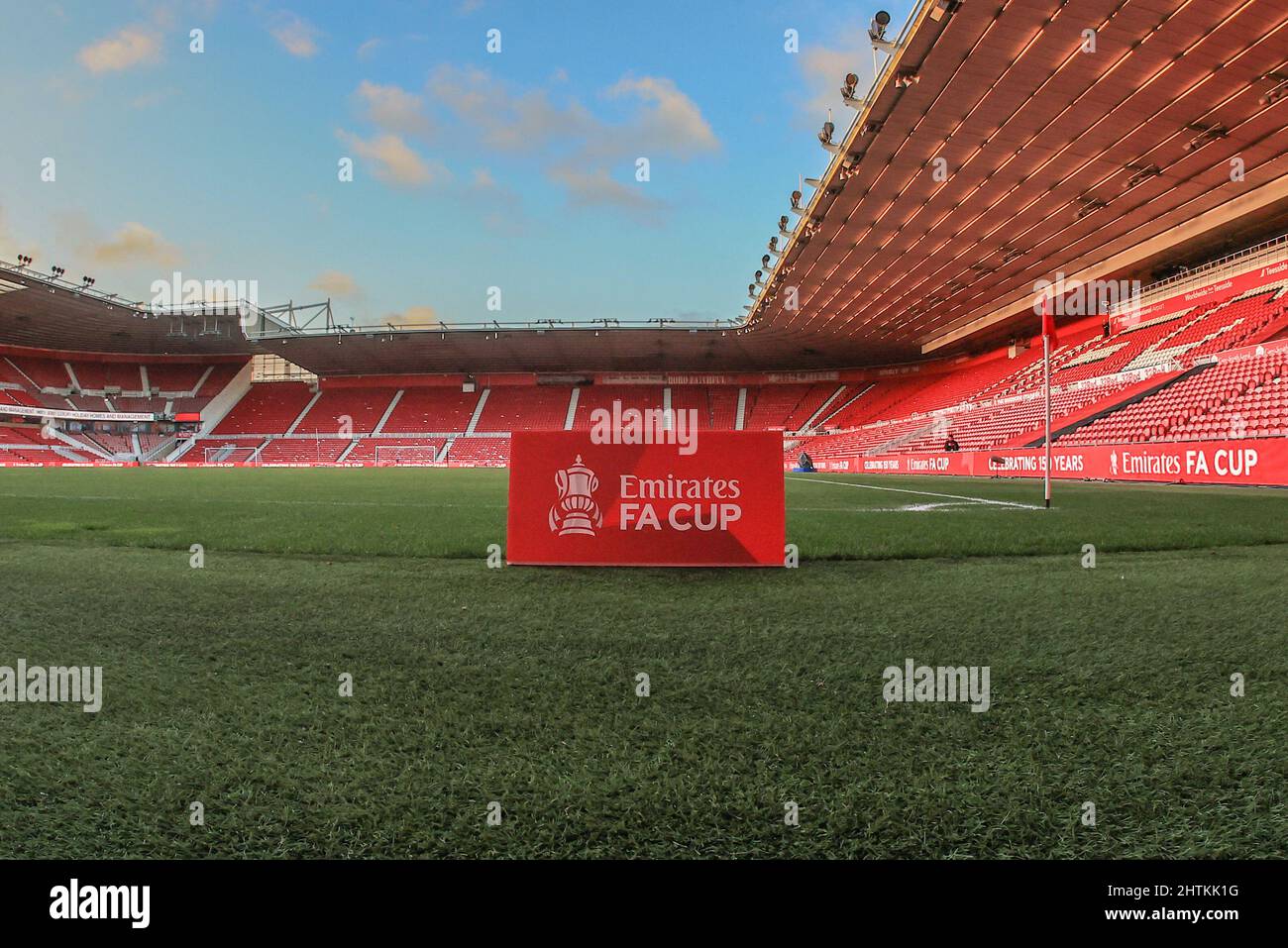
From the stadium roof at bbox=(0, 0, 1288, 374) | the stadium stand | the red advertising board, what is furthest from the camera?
the stadium stand

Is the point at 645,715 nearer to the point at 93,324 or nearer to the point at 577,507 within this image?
the point at 577,507

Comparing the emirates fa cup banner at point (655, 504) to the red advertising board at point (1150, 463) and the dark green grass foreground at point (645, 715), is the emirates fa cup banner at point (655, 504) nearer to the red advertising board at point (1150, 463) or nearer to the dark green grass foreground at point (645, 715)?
the dark green grass foreground at point (645, 715)


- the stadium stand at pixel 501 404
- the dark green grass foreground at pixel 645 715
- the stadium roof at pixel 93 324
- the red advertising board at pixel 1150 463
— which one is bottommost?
the dark green grass foreground at pixel 645 715

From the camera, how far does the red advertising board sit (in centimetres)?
1235

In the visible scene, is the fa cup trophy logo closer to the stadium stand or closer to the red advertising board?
the red advertising board

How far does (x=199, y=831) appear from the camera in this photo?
4.31 feet

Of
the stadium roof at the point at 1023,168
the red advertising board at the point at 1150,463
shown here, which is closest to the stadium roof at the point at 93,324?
the stadium roof at the point at 1023,168

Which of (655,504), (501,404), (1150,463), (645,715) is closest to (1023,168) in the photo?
(1150,463)

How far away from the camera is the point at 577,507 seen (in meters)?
4.47

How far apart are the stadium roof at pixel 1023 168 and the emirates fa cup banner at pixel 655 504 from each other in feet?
45.6

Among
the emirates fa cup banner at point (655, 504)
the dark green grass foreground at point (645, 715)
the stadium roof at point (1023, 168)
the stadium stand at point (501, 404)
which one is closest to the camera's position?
the dark green grass foreground at point (645, 715)

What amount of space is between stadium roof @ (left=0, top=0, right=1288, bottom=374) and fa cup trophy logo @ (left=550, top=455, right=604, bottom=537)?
14321mm

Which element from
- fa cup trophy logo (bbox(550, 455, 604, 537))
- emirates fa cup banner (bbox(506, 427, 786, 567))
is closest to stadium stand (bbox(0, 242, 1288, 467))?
emirates fa cup banner (bbox(506, 427, 786, 567))

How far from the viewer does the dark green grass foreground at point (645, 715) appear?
1.32 m
